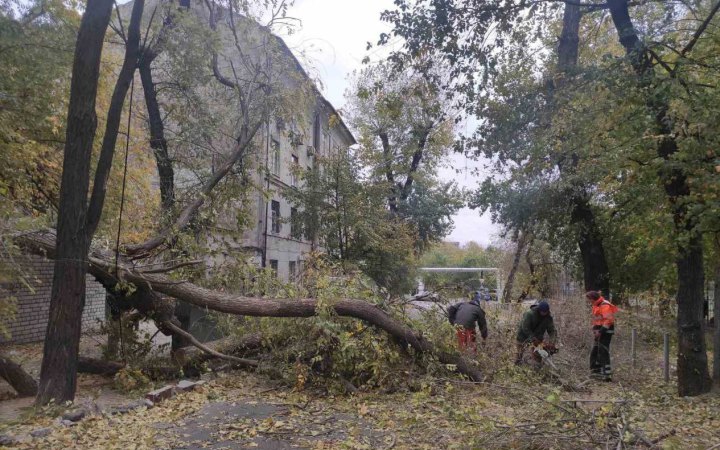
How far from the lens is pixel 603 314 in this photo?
8758 mm

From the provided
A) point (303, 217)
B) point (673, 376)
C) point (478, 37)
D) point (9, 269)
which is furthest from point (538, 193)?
point (9, 269)

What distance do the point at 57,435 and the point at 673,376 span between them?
890cm

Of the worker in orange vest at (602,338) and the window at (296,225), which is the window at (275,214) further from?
the worker in orange vest at (602,338)

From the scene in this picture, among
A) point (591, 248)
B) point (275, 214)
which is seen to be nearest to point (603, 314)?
point (591, 248)

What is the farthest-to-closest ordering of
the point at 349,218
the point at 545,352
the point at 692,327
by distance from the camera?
the point at 349,218 → the point at 545,352 → the point at 692,327

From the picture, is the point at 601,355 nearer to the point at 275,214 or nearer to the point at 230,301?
the point at 230,301

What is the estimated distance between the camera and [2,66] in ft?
29.0

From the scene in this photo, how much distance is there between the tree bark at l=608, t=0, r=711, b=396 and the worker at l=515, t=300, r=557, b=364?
6.32ft

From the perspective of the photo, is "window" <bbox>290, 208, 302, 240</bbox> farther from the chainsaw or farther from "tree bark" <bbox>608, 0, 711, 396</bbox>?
"tree bark" <bbox>608, 0, 711, 396</bbox>

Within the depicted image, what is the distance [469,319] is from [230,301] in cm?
369

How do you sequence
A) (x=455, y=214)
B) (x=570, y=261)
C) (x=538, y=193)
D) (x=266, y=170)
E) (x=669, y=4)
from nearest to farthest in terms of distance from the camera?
(x=669, y=4)
(x=266, y=170)
(x=538, y=193)
(x=570, y=261)
(x=455, y=214)

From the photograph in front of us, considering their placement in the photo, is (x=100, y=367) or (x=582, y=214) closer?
(x=100, y=367)

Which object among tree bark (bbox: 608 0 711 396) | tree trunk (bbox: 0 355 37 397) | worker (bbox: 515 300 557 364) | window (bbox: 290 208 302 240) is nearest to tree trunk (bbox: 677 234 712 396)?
tree bark (bbox: 608 0 711 396)

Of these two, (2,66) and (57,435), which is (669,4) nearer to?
(57,435)
